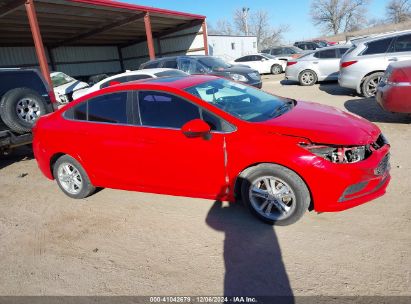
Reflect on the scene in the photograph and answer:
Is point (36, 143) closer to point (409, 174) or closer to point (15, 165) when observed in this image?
point (15, 165)

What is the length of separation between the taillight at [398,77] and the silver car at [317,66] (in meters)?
6.93

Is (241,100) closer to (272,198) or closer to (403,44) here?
(272,198)

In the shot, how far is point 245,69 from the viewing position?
11.6m

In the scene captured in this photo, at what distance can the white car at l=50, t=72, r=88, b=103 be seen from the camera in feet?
42.4

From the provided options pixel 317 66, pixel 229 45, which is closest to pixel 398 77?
pixel 317 66

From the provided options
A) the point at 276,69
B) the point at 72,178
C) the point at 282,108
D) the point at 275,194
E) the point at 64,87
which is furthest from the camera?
the point at 276,69

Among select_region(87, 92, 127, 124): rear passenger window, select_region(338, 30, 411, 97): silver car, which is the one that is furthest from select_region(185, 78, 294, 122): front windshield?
select_region(338, 30, 411, 97): silver car

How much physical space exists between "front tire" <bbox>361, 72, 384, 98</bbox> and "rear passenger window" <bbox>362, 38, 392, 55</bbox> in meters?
0.60

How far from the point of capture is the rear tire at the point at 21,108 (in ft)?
18.0

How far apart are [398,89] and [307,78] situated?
299 inches

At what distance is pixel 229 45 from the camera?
28078 millimetres

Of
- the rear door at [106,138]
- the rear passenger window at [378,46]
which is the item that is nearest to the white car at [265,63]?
the rear passenger window at [378,46]

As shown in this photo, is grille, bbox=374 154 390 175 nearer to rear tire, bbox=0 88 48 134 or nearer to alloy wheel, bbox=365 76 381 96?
rear tire, bbox=0 88 48 134

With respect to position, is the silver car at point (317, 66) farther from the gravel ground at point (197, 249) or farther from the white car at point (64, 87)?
the gravel ground at point (197, 249)
